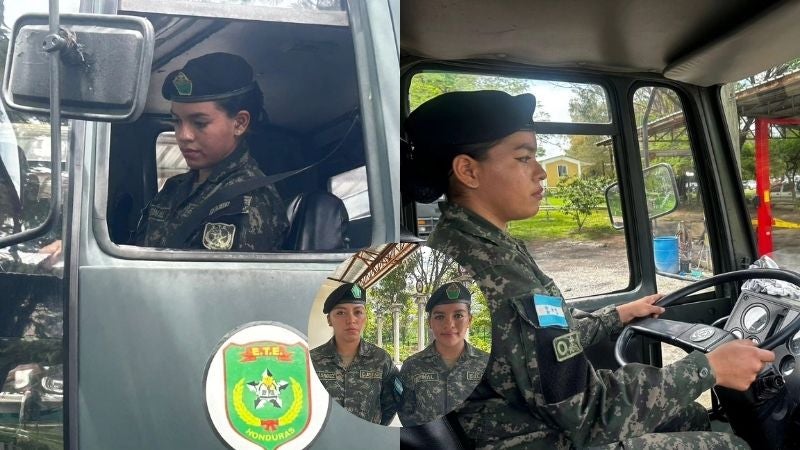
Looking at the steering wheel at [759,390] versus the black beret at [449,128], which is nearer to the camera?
the black beret at [449,128]

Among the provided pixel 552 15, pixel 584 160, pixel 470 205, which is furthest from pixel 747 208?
pixel 470 205

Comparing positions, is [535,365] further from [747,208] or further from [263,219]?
[747,208]

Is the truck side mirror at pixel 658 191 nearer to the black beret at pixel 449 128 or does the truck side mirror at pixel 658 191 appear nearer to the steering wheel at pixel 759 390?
the steering wheel at pixel 759 390

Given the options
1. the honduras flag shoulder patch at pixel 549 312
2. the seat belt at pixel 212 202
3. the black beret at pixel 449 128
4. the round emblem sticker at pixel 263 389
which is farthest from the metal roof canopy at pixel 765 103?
the round emblem sticker at pixel 263 389

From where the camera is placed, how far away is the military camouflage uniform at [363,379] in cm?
115

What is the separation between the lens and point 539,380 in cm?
144

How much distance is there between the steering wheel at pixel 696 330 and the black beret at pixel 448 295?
96 cm

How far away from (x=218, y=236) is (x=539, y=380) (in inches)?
25.8

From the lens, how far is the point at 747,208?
296 cm

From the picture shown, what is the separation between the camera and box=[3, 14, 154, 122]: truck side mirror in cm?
108

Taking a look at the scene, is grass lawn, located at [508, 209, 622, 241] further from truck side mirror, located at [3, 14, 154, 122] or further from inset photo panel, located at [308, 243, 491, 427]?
truck side mirror, located at [3, 14, 154, 122]

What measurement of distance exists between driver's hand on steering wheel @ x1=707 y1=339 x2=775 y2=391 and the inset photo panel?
1.96 ft

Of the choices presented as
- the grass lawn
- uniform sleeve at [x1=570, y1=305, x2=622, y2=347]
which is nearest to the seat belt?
uniform sleeve at [x1=570, y1=305, x2=622, y2=347]

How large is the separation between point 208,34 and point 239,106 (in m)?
0.13
